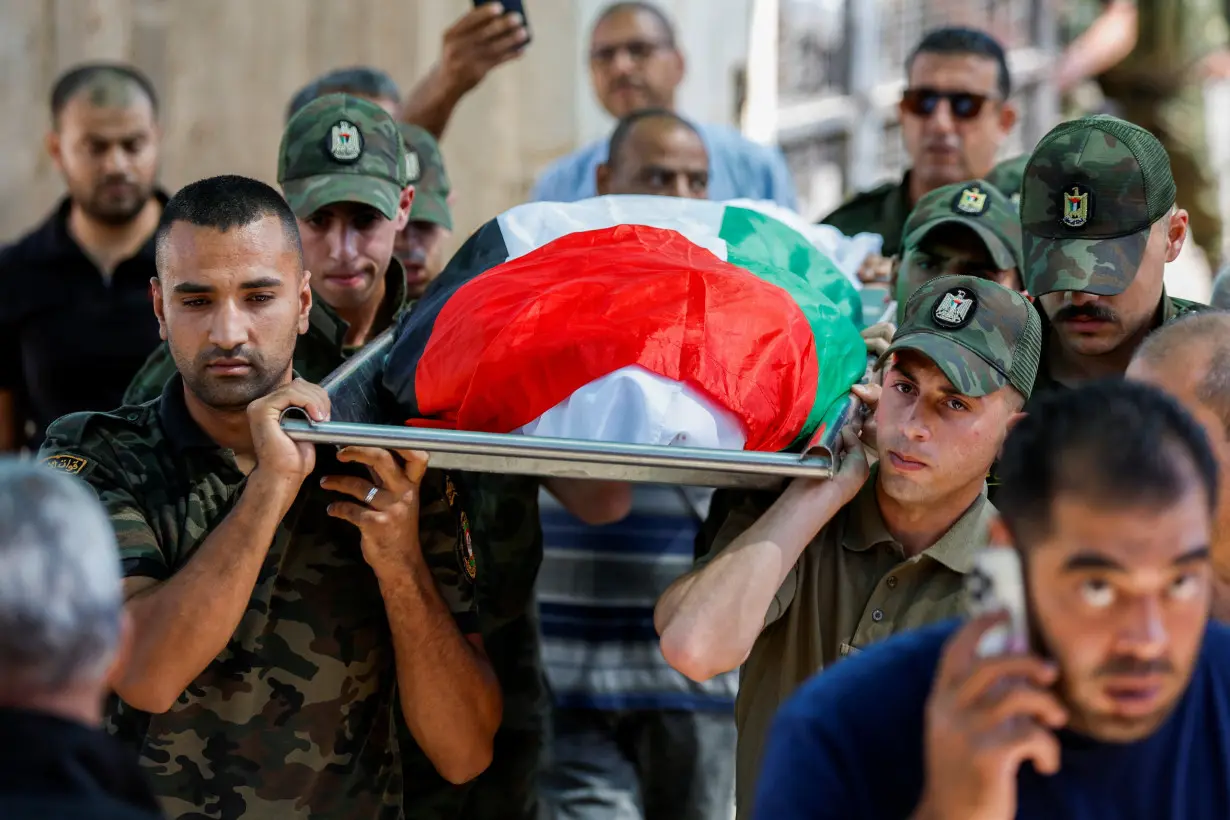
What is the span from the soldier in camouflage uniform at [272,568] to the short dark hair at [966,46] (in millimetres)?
2121

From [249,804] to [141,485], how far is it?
0.57m

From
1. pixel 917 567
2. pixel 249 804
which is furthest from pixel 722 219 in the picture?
pixel 249 804

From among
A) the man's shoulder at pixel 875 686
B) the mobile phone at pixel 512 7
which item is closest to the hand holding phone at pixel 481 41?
the mobile phone at pixel 512 7

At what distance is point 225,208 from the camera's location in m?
3.28

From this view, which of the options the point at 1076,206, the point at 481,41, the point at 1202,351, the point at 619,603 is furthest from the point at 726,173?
the point at 1202,351

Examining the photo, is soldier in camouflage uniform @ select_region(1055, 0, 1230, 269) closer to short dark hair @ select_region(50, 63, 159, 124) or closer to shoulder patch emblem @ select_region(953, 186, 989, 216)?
short dark hair @ select_region(50, 63, 159, 124)

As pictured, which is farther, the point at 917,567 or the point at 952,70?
the point at 952,70

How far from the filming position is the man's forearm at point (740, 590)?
2.92 metres

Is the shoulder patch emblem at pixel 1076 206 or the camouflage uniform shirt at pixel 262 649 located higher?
the shoulder patch emblem at pixel 1076 206

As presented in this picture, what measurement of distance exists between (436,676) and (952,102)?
2240mm

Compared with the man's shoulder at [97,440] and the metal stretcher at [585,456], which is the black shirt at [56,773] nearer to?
the metal stretcher at [585,456]

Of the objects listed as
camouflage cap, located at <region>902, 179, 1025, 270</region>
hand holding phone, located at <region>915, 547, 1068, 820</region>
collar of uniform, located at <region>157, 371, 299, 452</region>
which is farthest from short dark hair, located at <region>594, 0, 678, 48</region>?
hand holding phone, located at <region>915, 547, 1068, 820</region>

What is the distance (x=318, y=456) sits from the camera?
3.26 meters

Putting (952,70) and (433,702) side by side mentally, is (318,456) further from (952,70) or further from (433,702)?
(952,70)
